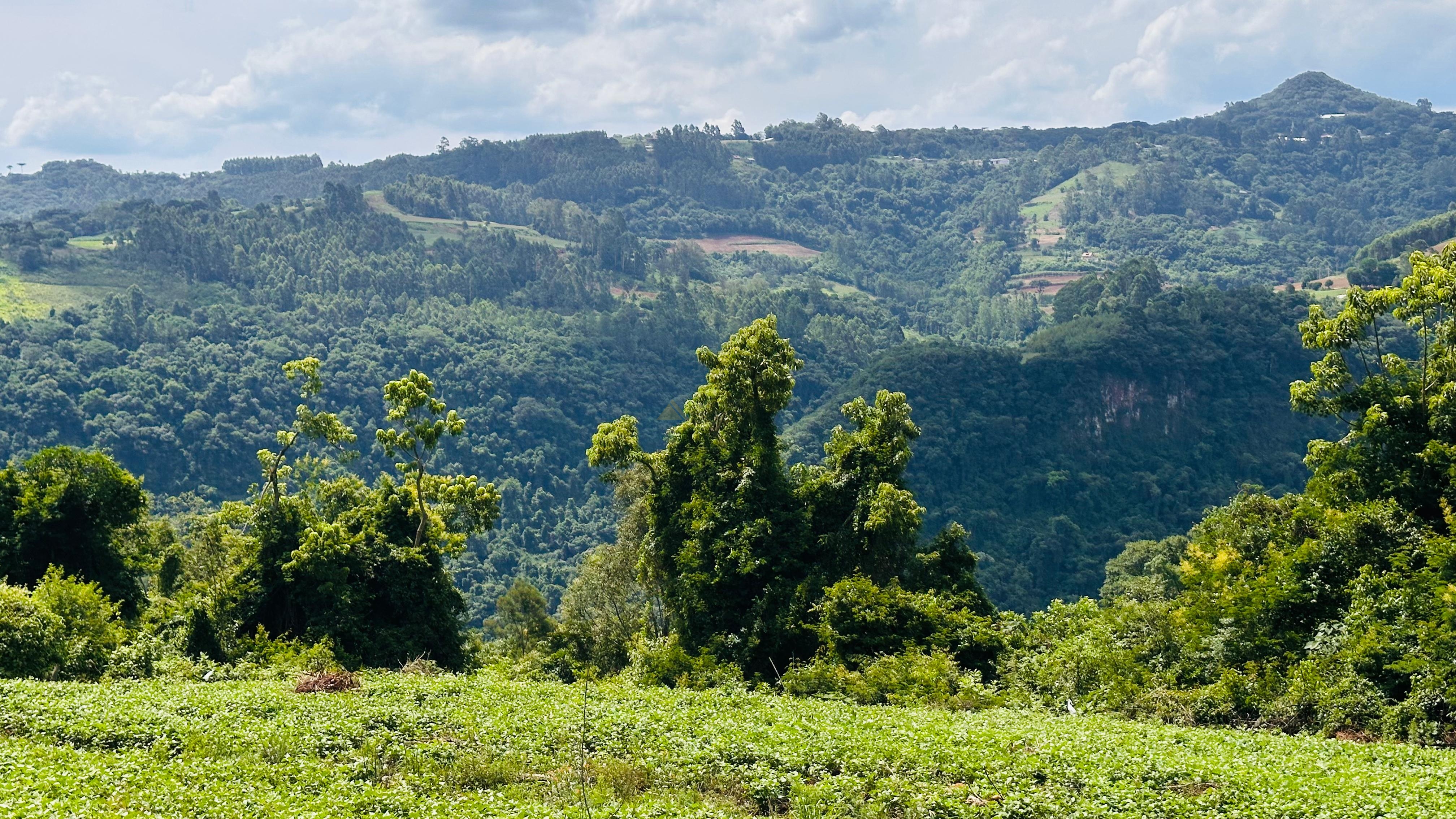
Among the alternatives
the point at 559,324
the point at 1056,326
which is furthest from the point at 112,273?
the point at 1056,326

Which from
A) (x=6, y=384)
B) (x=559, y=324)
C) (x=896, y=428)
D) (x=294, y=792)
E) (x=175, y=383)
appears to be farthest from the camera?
(x=559, y=324)

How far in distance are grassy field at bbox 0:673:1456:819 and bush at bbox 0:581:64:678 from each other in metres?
2.87

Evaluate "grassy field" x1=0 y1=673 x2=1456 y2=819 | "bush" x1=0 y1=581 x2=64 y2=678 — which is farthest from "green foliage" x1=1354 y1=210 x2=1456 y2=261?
"bush" x1=0 y1=581 x2=64 y2=678

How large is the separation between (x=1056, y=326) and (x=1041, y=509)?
35.1m

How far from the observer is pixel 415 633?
90.6ft

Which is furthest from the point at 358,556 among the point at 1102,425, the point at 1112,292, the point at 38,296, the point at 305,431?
the point at 38,296

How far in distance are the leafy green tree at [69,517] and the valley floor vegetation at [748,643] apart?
77 millimetres

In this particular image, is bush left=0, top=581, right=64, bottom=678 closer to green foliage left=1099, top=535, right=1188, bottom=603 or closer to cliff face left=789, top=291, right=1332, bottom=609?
green foliage left=1099, top=535, right=1188, bottom=603

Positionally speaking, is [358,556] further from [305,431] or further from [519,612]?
[519,612]

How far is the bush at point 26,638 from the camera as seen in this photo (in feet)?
61.7

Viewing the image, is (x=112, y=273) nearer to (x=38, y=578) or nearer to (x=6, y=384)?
(x=6, y=384)

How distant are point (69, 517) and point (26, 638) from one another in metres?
10.3

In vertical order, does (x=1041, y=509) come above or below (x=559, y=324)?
below

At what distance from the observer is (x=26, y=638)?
1909 cm
